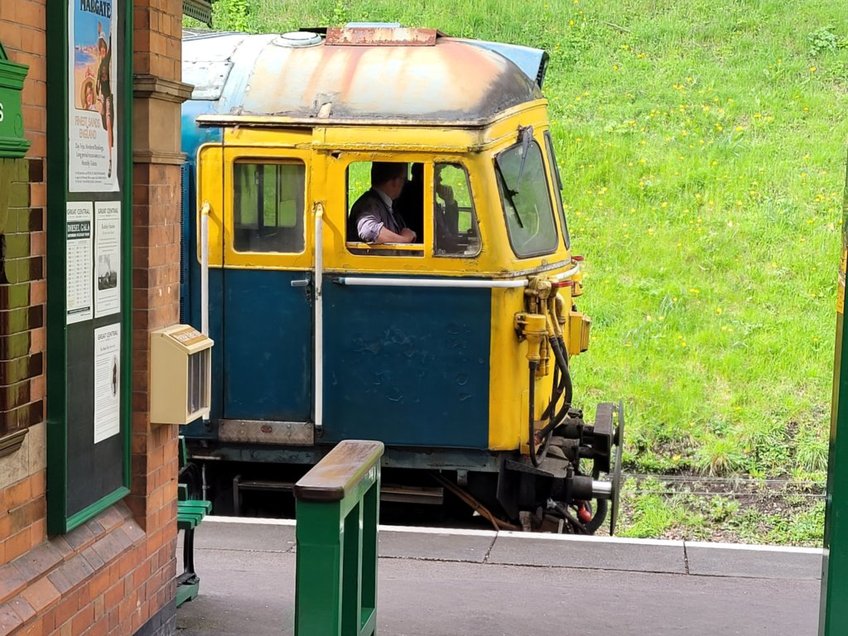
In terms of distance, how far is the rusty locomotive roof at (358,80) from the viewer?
7.95m

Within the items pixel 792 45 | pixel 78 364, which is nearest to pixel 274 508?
pixel 78 364

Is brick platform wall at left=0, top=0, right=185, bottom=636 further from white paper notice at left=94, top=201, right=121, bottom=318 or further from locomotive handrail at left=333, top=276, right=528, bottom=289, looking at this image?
locomotive handrail at left=333, top=276, right=528, bottom=289

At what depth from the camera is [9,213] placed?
161 inches

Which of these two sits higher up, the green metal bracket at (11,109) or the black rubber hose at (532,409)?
the green metal bracket at (11,109)

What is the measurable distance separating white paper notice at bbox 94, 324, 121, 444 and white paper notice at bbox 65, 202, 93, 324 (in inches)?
7.3

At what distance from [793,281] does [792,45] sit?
7211 mm

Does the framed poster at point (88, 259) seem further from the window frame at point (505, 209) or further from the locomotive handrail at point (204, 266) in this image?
the window frame at point (505, 209)

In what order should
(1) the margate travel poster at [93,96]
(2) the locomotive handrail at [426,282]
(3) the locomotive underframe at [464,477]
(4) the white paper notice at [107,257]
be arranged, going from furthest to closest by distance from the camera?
(3) the locomotive underframe at [464,477], (2) the locomotive handrail at [426,282], (4) the white paper notice at [107,257], (1) the margate travel poster at [93,96]

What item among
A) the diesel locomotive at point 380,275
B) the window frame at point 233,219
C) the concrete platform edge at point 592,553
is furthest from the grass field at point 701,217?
the window frame at point 233,219

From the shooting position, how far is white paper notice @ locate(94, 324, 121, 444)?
15.8ft

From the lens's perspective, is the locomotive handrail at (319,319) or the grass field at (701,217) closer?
the locomotive handrail at (319,319)

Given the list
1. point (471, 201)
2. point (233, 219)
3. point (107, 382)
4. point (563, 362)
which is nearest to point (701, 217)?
point (563, 362)

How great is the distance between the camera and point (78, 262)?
4.61 meters

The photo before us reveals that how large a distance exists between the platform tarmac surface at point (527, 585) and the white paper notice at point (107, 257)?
78.1 inches
